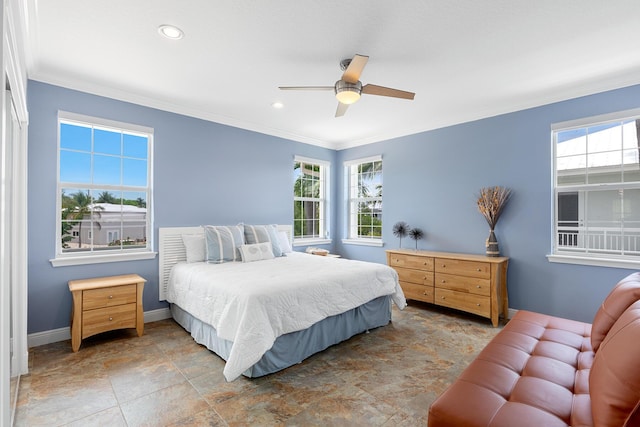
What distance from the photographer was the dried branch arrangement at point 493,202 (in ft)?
12.5

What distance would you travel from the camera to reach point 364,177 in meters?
5.71

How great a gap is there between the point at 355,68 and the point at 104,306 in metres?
3.13

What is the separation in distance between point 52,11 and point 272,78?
1.66m

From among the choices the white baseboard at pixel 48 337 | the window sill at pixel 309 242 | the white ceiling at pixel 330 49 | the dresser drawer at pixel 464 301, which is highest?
the white ceiling at pixel 330 49

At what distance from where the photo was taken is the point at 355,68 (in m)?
2.40

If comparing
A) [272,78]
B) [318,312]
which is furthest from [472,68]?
[318,312]

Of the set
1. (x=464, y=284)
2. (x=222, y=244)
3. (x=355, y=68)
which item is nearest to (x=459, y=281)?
(x=464, y=284)

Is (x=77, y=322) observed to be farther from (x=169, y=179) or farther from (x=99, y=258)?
(x=169, y=179)

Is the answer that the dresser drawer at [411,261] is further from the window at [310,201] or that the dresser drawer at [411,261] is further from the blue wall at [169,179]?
the blue wall at [169,179]

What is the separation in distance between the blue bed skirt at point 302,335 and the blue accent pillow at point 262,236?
45.7 inches

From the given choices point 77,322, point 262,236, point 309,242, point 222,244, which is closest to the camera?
point 77,322

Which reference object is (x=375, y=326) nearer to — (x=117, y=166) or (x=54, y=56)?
(x=117, y=166)

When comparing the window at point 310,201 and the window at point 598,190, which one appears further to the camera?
the window at point 310,201

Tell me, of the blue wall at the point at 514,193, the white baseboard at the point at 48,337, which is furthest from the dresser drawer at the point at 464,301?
the white baseboard at the point at 48,337
